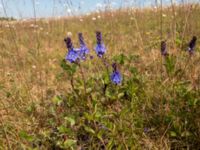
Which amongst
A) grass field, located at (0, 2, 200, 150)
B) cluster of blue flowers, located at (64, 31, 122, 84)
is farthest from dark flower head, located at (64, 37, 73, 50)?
grass field, located at (0, 2, 200, 150)

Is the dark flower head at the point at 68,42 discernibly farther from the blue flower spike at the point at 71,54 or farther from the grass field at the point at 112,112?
the grass field at the point at 112,112

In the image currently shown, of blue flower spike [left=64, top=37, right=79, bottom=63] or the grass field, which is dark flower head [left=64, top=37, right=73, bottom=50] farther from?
the grass field

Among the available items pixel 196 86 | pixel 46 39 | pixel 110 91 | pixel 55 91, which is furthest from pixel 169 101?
pixel 46 39

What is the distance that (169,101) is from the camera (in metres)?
1.93

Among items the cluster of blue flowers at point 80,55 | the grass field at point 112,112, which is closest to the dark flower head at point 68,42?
the cluster of blue flowers at point 80,55

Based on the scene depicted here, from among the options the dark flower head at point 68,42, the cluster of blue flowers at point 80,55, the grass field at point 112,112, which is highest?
the dark flower head at point 68,42

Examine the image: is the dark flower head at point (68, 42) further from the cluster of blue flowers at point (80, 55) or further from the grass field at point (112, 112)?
the grass field at point (112, 112)

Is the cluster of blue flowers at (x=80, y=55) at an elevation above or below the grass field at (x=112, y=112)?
above

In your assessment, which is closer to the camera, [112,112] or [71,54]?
[71,54]

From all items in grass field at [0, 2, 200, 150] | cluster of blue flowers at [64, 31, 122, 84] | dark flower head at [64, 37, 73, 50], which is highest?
dark flower head at [64, 37, 73, 50]

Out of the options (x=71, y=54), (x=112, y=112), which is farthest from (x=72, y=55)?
(x=112, y=112)

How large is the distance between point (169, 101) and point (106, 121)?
16.8 inches

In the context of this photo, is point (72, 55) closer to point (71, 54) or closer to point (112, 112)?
point (71, 54)

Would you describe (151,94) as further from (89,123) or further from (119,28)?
(119,28)
